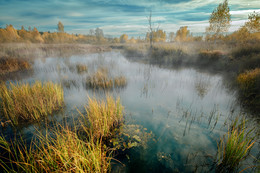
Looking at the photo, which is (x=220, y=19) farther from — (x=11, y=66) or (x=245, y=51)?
(x=11, y=66)

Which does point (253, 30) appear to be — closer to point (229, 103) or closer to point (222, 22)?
point (222, 22)

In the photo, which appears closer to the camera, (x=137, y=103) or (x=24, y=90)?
(x=24, y=90)

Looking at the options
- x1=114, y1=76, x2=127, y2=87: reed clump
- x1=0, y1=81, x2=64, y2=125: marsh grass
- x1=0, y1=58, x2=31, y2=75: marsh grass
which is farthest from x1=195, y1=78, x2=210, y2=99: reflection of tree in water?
x1=0, y1=58, x2=31, y2=75: marsh grass

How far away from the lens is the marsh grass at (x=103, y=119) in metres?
2.86

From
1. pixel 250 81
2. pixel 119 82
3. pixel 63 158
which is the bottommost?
pixel 63 158

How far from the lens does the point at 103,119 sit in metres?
3.13

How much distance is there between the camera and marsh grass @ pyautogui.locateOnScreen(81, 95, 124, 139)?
2.86 metres

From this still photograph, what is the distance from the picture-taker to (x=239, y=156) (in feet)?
7.09

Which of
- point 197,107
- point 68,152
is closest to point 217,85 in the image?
point 197,107

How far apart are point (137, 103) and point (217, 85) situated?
5185mm


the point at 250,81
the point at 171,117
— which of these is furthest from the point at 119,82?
the point at 250,81

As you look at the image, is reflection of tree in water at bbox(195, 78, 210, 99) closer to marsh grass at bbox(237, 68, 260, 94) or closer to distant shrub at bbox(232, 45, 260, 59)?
marsh grass at bbox(237, 68, 260, 94)

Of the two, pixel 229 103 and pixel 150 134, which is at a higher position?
pixel 229 103

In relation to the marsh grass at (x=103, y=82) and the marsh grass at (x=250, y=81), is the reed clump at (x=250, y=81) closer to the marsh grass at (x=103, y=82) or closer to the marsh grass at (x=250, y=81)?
the marsh grass at (x=250, y=81)
